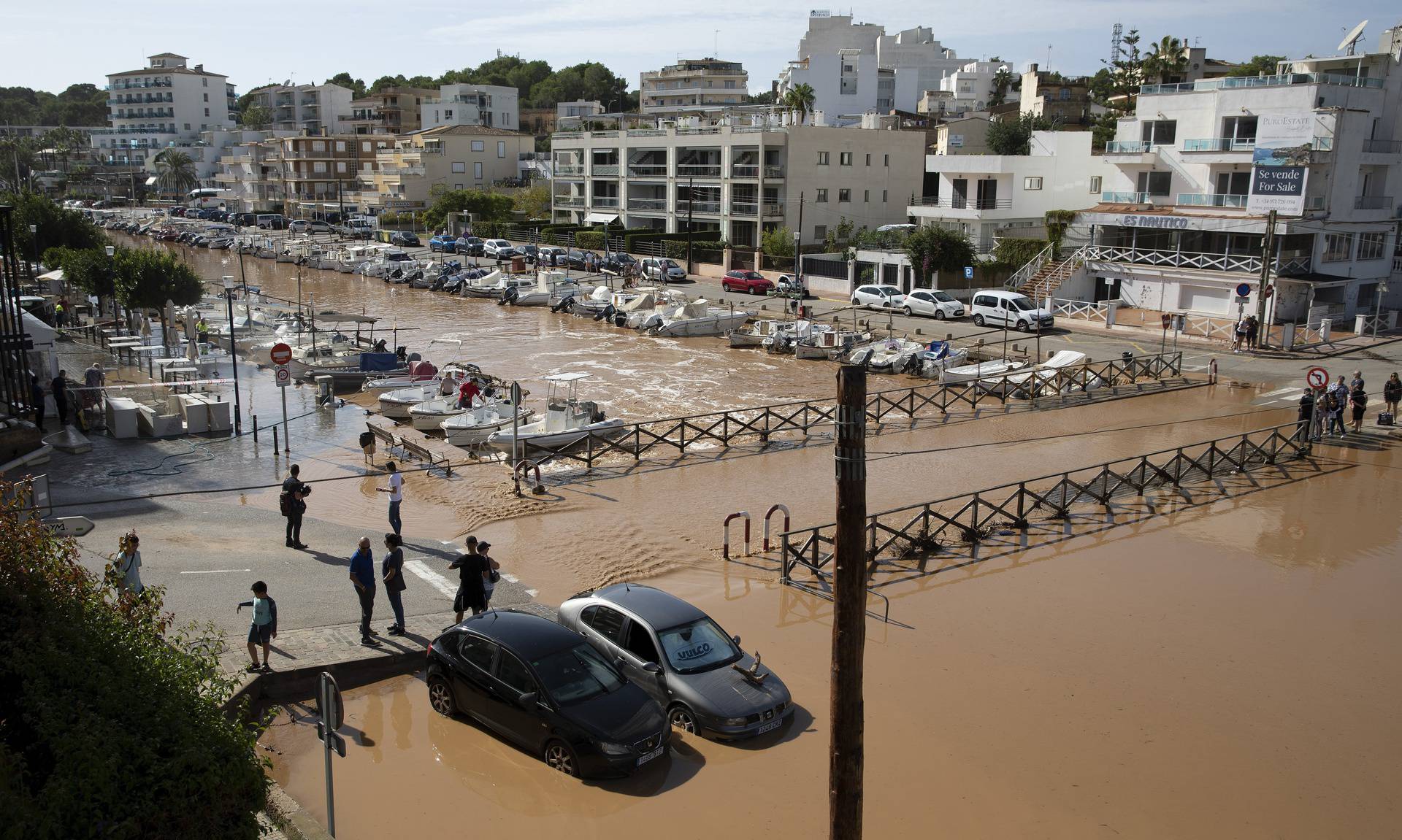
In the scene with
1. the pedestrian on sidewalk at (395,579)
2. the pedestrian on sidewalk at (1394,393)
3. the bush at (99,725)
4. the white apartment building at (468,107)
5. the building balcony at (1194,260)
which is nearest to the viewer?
the bush at (99,725)

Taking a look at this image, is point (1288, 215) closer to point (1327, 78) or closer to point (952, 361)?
point (1327, 78)

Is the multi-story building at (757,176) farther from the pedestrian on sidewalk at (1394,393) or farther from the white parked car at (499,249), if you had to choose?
the pedestrian on sidewalk at (1394,393)

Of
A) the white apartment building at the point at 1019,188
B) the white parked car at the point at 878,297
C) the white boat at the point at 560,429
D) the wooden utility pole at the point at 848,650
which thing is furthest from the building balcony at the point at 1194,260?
the wooden utility pole at the point at 848,650

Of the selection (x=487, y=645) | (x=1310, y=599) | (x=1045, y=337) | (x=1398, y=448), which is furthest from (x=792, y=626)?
(x=1045, y=337)

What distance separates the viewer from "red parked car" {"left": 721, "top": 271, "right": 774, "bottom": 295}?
174ft

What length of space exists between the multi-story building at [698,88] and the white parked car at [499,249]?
2517 inches

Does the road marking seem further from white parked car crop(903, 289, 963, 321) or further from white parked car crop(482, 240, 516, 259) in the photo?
white parked car crop(482, 240, 516, 259)

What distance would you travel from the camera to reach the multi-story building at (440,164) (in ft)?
309

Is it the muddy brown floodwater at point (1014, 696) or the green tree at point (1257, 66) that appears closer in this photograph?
the muddy brown floodwater at point (1014, 696)

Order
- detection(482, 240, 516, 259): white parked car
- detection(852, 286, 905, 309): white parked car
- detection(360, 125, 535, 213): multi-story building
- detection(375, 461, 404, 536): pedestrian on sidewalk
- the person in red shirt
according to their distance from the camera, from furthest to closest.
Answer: detection(360, 125, 535, 213): multi-story building, detection(482, 240, 516, 259): white parked car, detection(852, 286, 905, 309): white parked car, the person in red shirt, detection(375, 461, 404, 536): pedestrian on sidewalk

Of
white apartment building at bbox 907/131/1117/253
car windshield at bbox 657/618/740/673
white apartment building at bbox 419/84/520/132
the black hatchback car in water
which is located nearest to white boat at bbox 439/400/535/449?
car windshield at bbox 657/618/740/673

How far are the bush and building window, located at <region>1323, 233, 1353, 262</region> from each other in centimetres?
4391

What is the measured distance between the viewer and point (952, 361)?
33.8 m

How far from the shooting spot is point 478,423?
2519 centimetres
